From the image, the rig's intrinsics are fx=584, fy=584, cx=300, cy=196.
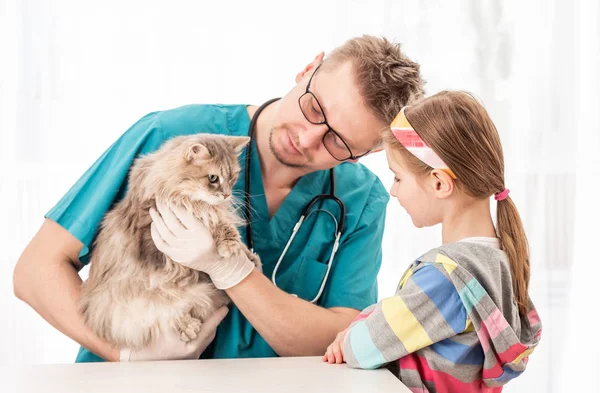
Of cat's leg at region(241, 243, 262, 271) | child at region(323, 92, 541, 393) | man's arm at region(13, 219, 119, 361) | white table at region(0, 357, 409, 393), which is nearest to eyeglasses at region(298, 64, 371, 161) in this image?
child at region(323, 92, 541, 393)

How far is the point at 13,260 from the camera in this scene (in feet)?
8.68

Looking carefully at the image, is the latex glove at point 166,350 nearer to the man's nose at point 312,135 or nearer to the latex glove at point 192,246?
the latex glove at point 192,246

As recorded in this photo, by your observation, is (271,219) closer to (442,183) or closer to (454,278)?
(442,183)

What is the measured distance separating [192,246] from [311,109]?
52cm

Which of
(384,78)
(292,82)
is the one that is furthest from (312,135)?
(292,82)

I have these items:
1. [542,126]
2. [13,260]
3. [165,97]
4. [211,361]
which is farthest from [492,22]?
[13,260]

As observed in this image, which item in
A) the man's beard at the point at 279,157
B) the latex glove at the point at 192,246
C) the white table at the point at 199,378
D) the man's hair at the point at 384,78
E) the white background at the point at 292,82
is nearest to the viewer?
the white table at the point at 199,378

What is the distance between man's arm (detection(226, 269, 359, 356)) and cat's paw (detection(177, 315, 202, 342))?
0.12 m

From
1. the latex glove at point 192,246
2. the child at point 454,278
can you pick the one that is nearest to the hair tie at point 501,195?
the child at point 454,278

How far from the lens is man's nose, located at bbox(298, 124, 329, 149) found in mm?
1637

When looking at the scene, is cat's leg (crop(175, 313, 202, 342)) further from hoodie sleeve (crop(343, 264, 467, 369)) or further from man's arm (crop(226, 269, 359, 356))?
hoodie sleeve (crop(343, 264, 467, 369))

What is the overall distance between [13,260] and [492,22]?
8.10ft

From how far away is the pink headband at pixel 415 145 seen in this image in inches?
52.3

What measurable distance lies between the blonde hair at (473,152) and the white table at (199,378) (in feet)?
1.31
